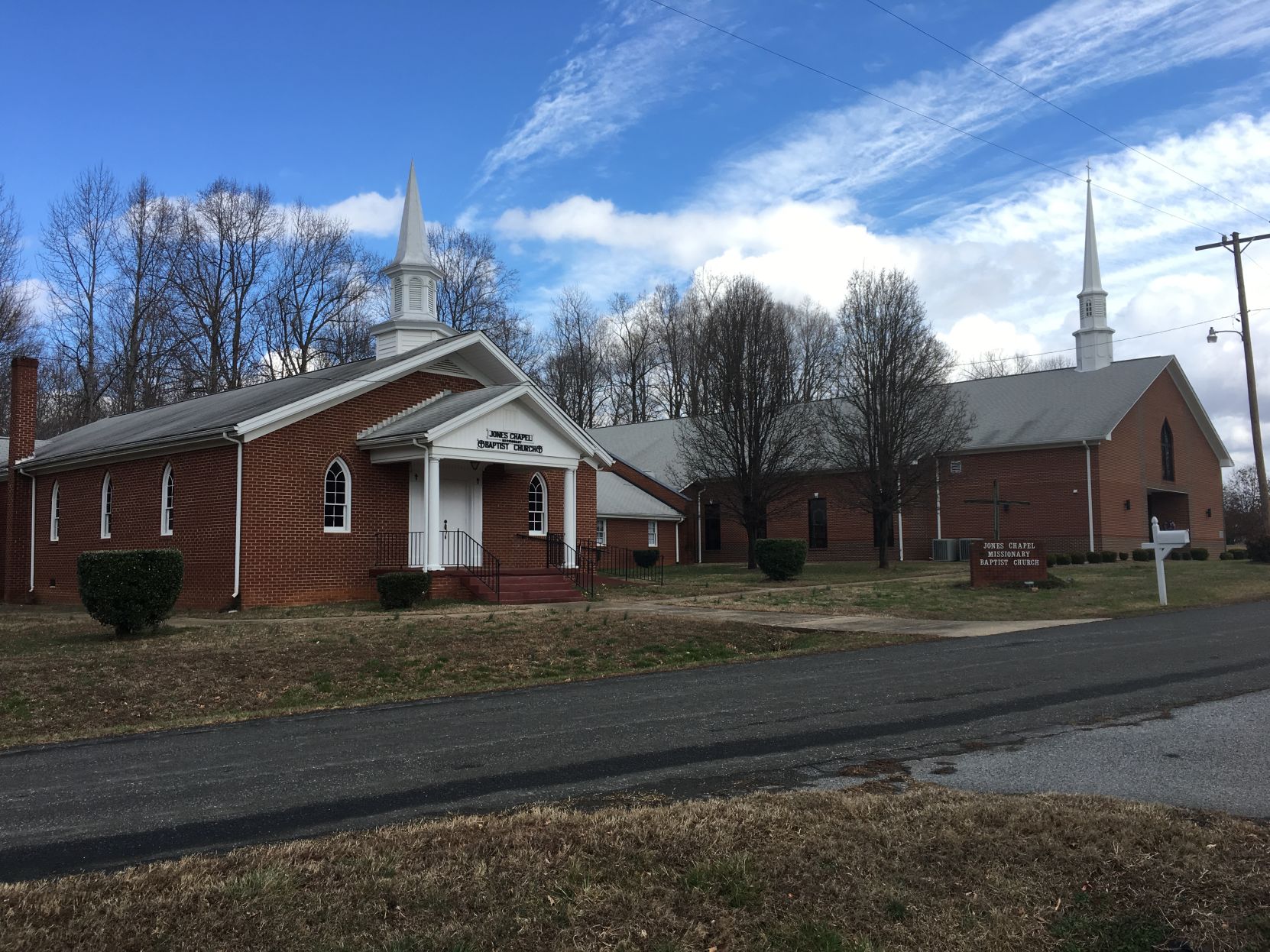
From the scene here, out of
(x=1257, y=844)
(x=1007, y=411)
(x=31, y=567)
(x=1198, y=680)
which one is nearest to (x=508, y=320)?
(x=1007, y=411)

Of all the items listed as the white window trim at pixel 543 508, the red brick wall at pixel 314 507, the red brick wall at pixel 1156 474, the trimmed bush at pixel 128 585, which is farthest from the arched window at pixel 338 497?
the red brick wall at pixel 1156 474

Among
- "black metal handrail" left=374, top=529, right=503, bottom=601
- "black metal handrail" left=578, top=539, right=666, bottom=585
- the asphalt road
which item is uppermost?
"black metal handrail" left=374, top=529, right=503, bottom=601

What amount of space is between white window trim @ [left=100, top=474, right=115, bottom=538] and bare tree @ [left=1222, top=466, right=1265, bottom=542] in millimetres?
54940

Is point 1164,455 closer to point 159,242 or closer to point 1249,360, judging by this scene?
point 1249,360

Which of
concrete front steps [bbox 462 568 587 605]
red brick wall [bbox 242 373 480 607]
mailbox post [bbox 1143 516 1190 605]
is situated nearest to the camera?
red brick wall [bbox 242 373 480 607]

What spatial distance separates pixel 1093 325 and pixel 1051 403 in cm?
445

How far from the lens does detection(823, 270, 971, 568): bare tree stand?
114ft

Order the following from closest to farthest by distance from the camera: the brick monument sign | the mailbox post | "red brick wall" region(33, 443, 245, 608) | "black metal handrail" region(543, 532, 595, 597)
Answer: "red brick wall" region(33, 443, 245, 608) → the mailbox post → "black metal handrail" region(543, 532, 595, 597) → the brick monument sign

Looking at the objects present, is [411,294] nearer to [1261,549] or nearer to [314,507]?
[314,507]

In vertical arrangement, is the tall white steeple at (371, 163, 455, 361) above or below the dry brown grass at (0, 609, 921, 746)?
above

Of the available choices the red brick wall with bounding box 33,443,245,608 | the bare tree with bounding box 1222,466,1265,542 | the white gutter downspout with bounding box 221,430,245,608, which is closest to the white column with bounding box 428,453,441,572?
the white gutter downspout with bounding box 221,430,245,608

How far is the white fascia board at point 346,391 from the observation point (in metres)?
21.5

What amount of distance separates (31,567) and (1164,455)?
42061mm

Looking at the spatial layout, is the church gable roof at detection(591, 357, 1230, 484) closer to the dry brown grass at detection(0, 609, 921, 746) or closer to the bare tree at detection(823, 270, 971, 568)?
the bare tree at detection(823, 270, 971, 568)
